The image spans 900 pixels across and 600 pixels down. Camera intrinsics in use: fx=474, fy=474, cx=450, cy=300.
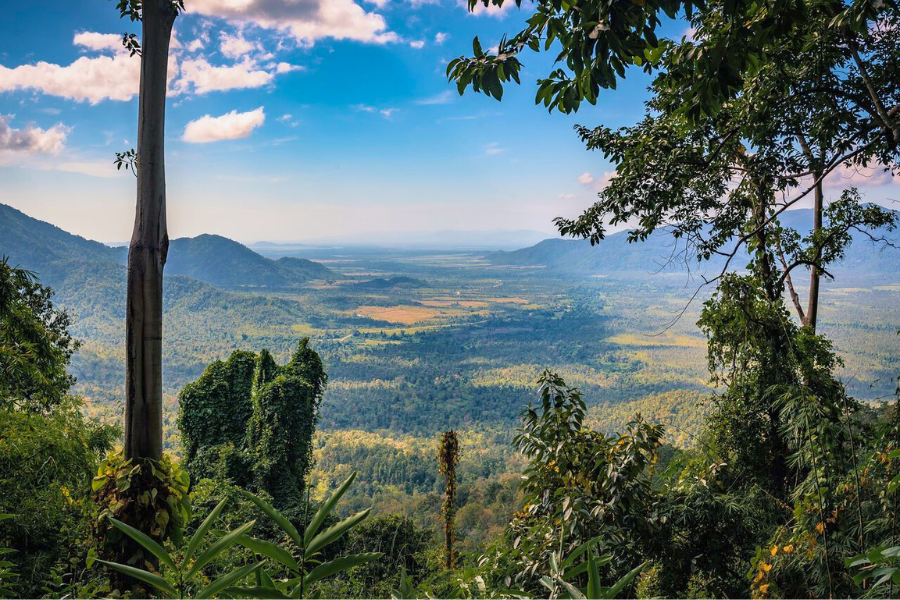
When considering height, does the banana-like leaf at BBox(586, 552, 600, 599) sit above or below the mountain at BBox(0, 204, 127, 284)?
below

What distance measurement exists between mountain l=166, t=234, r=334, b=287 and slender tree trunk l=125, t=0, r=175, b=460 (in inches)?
3489

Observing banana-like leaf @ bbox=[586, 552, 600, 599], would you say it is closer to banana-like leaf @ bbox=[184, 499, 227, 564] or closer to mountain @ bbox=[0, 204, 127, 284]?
banana-like leaf @ bbox=[184, 499, 227, 564]

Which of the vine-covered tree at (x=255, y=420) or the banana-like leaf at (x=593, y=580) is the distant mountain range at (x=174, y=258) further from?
the banana-like leaf at (x=593, y=580)

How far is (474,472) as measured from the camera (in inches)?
1121

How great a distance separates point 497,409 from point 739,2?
44465 millimetres

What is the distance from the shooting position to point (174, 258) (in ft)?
255

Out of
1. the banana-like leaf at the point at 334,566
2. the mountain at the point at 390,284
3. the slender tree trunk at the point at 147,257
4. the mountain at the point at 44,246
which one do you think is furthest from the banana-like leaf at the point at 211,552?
the mountain at the point at 390,284

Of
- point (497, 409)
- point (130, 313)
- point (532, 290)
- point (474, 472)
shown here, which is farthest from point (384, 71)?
point (532, 290)

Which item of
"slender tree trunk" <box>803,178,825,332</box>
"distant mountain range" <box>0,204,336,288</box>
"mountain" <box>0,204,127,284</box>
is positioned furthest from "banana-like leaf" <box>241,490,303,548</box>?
"mountain" <box>0,204,127,284</box>

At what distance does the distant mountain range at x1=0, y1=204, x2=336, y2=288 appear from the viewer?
38.6 metres

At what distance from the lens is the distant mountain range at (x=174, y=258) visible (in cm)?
3862

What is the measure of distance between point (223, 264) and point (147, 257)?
310ft

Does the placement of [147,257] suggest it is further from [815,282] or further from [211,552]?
[815,282]

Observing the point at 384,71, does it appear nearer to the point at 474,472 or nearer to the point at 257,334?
the point at 474,472
